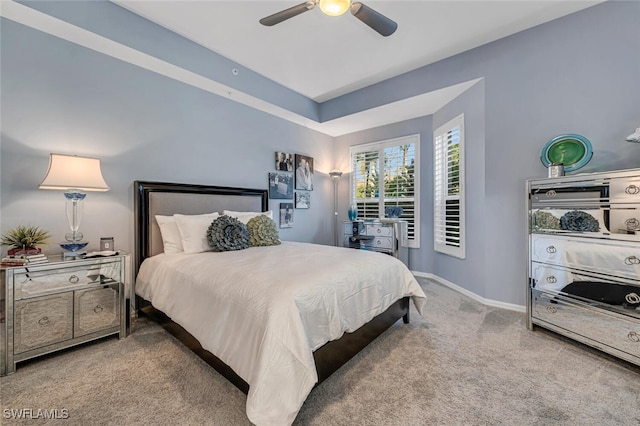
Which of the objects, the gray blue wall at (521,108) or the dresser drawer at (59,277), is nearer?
the dresser drawer at (59,277)

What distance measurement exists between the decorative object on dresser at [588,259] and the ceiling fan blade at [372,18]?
192 centimetres

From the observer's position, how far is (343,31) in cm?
283

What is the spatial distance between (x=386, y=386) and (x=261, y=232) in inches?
78.7

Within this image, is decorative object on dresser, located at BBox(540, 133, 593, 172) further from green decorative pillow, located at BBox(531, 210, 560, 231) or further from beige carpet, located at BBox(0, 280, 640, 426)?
beige carpet, located at BBox(0, 280, 640, 426)

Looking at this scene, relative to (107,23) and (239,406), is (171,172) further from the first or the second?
(239,406)

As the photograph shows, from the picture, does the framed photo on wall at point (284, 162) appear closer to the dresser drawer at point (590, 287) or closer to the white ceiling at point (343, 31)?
the white ceiling at point (343, 31)

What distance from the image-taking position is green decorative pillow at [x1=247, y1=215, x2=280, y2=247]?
3.10 m

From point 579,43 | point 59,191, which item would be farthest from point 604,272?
point 59,191

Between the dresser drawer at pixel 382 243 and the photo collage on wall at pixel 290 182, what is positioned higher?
the photo collage on wall at pixel 290 182

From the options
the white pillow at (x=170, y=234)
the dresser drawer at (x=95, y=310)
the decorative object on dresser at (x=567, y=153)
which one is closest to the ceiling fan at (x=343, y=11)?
the decorative object on dresser at (x=567, y=153)

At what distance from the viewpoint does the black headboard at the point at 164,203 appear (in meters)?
2.76

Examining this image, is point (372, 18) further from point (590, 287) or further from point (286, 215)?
point (286, 215)

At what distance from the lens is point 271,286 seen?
1.58 metres

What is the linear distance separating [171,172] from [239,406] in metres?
2.55
